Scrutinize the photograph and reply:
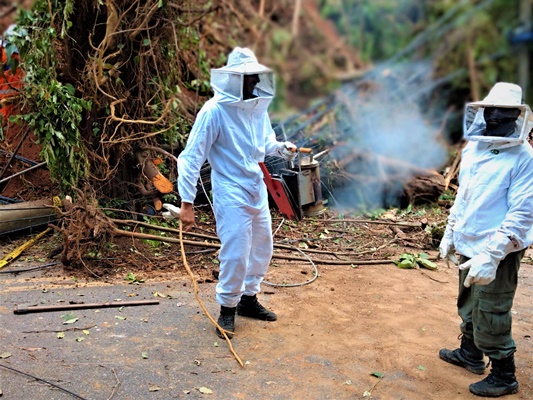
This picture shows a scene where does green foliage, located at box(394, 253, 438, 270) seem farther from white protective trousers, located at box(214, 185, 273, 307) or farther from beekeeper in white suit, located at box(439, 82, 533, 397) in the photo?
beekeeper in white suit, located at box(439, 82, 533, 397)

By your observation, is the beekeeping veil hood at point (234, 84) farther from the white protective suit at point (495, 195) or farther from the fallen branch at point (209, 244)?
the fallen branch at point (209, 244)

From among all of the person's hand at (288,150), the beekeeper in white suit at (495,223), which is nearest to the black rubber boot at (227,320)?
the person's hand at (288,150)

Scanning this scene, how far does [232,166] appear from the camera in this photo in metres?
A: 4.15

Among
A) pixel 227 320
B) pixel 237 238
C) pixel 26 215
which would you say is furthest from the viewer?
pixel 26 215

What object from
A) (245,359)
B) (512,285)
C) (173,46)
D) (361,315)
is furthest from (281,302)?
(173,46)

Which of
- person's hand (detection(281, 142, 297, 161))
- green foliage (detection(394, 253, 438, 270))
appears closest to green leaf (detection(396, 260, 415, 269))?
green foliage (detection(394, 253, 438, 270))

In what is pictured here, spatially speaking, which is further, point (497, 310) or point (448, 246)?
point (448, 246)

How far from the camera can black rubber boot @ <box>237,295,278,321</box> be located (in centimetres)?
455

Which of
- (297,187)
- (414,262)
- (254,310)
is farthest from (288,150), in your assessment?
(297,187)

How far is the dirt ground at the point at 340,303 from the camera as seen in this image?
3697 mm

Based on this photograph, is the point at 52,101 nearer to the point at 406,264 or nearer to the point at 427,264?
the point at 406,264

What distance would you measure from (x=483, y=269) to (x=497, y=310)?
0.36 meters

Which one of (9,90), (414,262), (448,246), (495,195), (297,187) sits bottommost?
(414,262)

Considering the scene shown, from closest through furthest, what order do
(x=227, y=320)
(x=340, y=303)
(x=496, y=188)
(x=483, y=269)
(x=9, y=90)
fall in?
1. (x=483, y=269)
2. (x=496, y=188)
3. (x=227, y=320)
4. (x=340, y=303)
5. (x=9, y=90)
